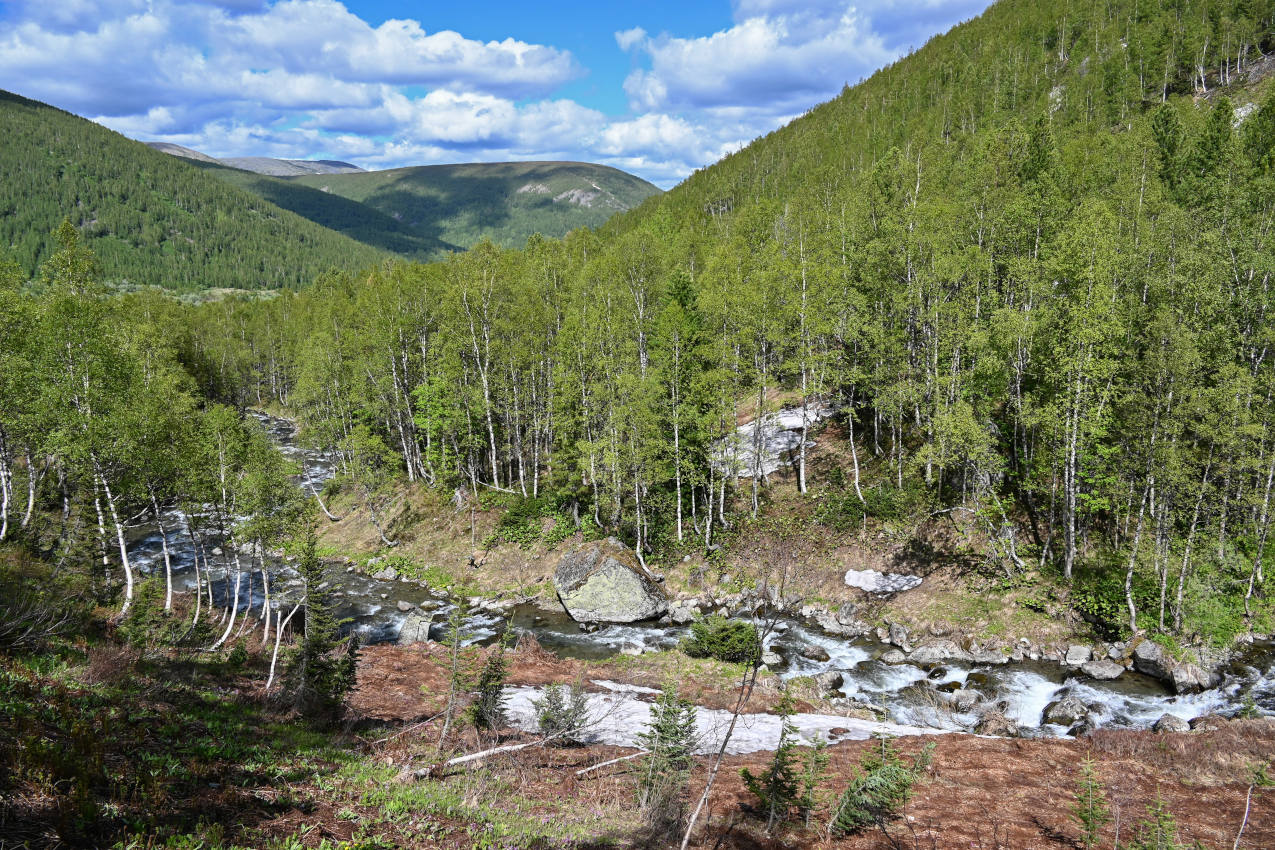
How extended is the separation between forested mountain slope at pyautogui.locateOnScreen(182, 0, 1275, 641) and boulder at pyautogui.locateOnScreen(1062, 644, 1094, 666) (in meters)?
1.72

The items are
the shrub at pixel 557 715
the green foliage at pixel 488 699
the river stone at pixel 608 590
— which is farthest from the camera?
the river stone at pixel 608 590

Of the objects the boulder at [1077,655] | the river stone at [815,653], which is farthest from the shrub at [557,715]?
the boulder at [1077,655]

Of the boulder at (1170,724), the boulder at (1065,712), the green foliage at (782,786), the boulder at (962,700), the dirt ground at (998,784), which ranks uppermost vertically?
the green foliage at (782,786)

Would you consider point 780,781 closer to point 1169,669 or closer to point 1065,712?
point 1065,712

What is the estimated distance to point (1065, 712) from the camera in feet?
67.6

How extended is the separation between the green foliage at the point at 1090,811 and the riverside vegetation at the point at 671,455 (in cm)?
33

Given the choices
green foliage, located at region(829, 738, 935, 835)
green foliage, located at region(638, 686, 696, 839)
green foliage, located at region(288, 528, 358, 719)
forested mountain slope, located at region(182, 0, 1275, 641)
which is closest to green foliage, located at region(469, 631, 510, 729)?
green foliage, located at region(288, 528, 358, 719)

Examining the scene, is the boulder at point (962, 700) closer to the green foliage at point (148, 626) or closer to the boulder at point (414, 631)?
the boulder at point (414, 631)

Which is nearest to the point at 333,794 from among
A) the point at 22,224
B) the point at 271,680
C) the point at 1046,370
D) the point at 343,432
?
the point at 271,680

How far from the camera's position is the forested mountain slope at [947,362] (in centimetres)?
2402

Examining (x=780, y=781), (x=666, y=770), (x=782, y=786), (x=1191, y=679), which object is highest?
(x=780, y=781)

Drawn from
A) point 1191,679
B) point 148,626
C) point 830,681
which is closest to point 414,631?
point 148,626

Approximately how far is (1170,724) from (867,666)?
9.84m

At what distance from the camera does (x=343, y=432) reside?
53062mm
